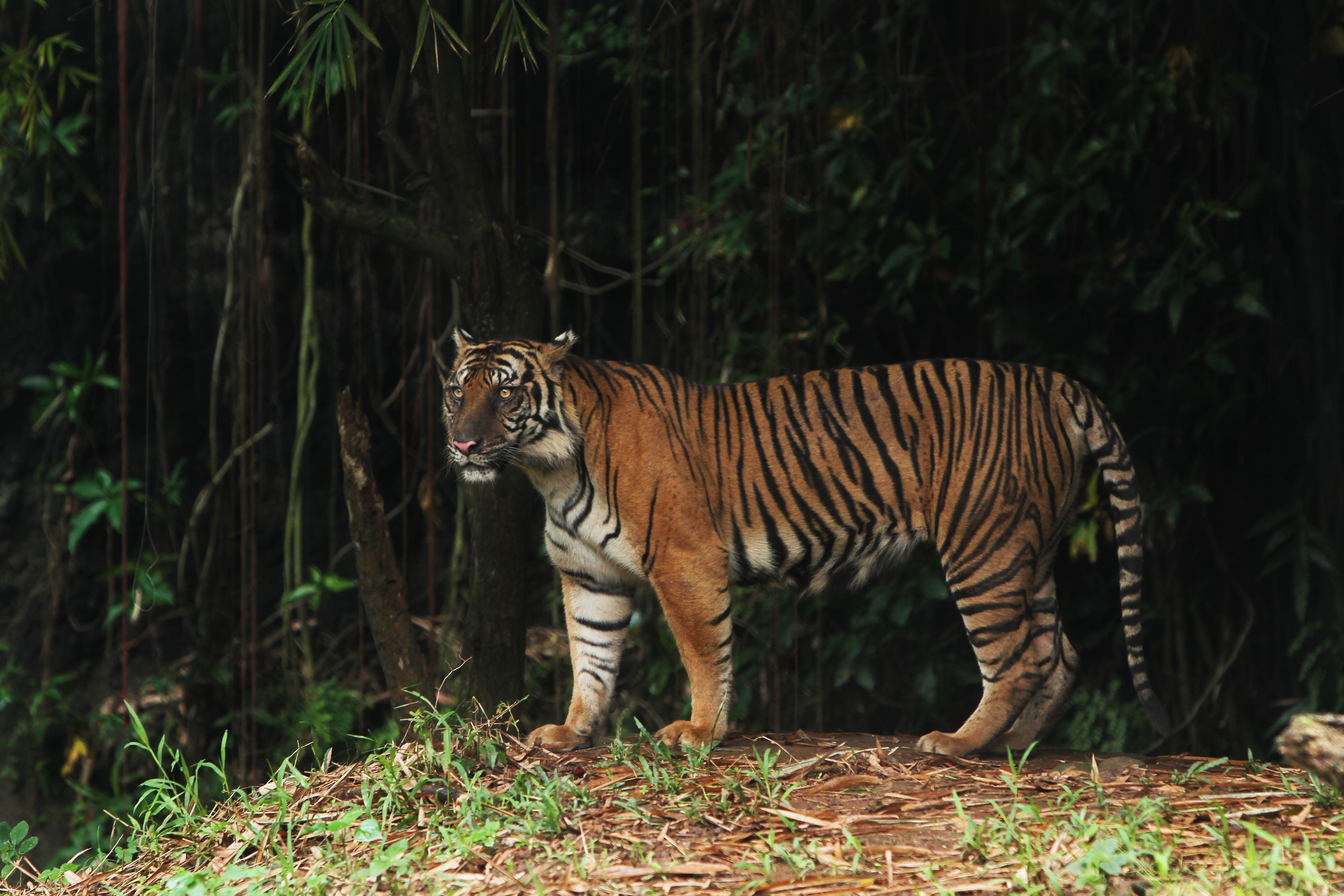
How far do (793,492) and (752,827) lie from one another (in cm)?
119

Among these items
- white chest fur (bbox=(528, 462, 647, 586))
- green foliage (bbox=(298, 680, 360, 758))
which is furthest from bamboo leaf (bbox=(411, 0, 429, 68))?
green foliage (bbox=(298, 680, 360, 758))

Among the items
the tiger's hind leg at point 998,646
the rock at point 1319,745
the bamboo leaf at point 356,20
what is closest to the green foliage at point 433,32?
the bamboo leaf at point 356,20

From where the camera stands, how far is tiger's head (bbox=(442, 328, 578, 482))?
11.0ft

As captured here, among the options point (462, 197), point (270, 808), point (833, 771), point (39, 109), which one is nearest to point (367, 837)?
point (270, 808)

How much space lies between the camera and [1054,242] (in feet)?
14.9

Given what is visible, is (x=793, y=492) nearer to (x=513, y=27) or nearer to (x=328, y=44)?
(x=513, y=27)

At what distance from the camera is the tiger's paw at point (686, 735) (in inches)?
131

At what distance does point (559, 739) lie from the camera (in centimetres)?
349

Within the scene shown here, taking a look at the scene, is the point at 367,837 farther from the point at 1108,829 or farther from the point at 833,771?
the point at 1108,829

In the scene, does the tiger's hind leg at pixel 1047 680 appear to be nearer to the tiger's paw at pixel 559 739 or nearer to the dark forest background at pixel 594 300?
the dark forest background at pixel 594 300

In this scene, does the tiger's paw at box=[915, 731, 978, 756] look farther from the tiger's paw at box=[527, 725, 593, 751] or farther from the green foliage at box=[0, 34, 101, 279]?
the green foliage at box=[0, 34, 101, 279]

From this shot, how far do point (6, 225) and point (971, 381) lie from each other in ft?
13.9

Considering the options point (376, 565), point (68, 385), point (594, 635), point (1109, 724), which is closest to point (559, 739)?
point (594, 635)

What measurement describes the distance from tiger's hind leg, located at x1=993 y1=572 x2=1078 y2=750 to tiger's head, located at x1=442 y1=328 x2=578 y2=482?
1450 millimetres
